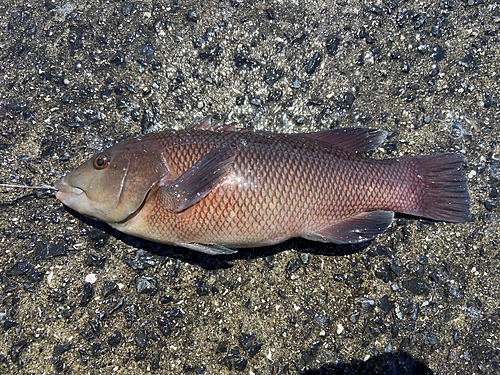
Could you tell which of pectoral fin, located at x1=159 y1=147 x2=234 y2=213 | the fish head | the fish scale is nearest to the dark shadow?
the fish scale

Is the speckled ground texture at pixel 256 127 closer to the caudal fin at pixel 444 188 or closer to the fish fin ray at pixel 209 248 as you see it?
the caudal fin at pixel 444 188

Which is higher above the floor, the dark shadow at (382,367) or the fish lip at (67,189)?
the fish lip at (67,189)

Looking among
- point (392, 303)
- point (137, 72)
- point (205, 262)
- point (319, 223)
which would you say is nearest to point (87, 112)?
point (137, 72)

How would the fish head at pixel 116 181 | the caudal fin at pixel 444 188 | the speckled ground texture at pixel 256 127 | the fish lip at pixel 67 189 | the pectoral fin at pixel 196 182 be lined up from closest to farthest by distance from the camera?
the pectoral fin at pixel 196 182
the fish head at pixel 116 181
the fish lip at pixel 67 189
the speckled ground texture at pixel 256 127
the caudal fin at pixel 444 188

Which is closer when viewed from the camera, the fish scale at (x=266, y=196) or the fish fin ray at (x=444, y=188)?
the fish scale at (x=266, y=196)

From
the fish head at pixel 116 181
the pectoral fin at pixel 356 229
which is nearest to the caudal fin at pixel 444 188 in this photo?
the pectoral fin at pixel 356 229

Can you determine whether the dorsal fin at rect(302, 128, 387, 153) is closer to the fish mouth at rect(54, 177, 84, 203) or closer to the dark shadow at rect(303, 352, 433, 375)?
the dark shadow at rect(303, 352, 433, 375)

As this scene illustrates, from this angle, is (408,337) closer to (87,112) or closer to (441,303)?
(441,303)
